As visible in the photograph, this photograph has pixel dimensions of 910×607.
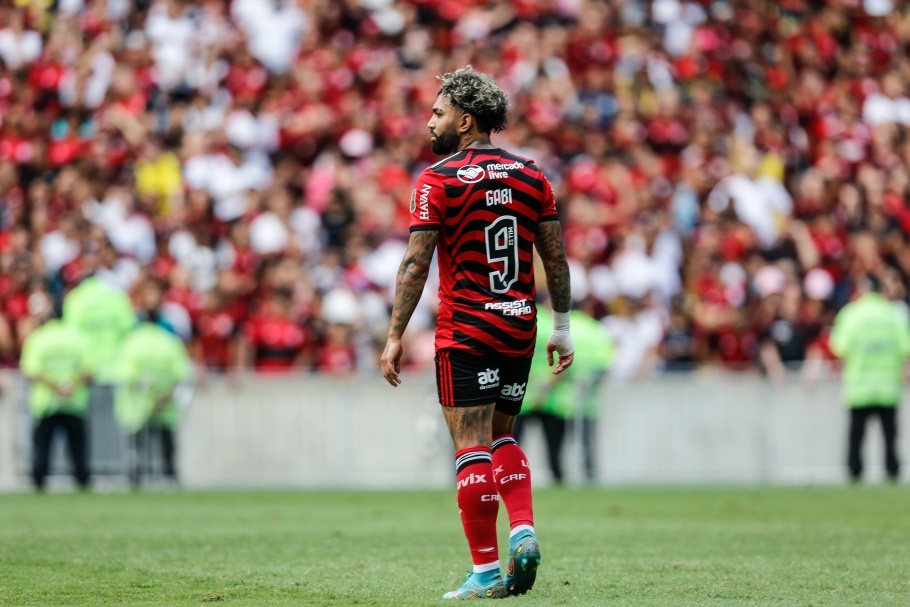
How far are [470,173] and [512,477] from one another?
148cm

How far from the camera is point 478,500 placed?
6.96 meters

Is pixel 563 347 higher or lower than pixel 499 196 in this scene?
lower

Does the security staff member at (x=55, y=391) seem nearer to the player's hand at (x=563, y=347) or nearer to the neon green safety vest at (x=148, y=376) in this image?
the neon green safety vest at (x=148, y=376)

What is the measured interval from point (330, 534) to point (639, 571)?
135 inches

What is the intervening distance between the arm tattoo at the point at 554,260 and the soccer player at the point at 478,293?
0.13ft

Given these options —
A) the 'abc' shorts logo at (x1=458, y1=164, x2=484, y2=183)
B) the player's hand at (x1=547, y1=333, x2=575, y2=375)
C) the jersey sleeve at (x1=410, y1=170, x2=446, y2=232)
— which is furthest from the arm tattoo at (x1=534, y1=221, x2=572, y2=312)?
the jersey sleeve at (x1=410, y1=170, x2=446, y2=232)

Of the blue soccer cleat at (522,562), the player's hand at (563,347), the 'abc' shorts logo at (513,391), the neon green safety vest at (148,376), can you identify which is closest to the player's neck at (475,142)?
the player's hand at (563,347)

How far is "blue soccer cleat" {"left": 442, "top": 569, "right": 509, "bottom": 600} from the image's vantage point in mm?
6934

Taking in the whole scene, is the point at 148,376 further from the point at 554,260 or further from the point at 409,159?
the point at 554,260

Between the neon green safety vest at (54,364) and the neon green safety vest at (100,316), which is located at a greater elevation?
the neon green safety vest at (100,316)

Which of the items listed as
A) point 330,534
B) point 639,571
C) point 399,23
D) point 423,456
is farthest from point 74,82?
point 639,571

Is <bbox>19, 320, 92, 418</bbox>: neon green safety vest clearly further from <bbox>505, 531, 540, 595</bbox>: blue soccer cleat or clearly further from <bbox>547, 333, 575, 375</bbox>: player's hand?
<bbox>505, 531, 540, 595</bbox>: blue soccer cleat

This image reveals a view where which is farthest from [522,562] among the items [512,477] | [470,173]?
[470,173]

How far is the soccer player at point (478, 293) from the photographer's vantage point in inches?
274
